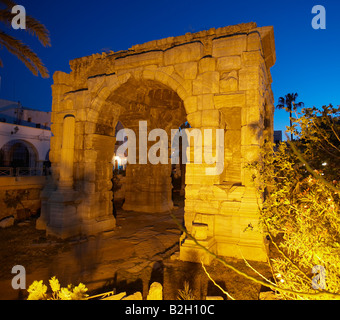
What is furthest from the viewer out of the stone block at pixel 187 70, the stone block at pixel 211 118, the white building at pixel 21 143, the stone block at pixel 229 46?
the white building at pixel 21 143

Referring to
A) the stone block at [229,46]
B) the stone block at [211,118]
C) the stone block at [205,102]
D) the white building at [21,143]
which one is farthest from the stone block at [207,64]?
the white building at [21,143]

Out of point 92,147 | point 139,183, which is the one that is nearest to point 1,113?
point 139,183

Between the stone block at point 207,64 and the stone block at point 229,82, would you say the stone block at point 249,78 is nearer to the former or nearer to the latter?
the stone block at point 229,82

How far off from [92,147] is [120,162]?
19749 millimetres

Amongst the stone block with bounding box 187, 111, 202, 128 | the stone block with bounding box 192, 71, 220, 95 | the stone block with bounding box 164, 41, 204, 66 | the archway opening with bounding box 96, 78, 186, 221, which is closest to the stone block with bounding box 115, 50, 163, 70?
the stone block with bounding box 164, 41, 204, 66

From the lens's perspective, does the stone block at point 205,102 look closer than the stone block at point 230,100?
No

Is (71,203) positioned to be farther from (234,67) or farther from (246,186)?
(234,67)

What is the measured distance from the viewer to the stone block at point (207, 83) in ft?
17.3

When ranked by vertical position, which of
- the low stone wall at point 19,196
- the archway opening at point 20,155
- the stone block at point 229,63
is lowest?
the low stone wall at point 19,196

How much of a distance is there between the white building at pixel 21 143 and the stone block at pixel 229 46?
14049 millimetres

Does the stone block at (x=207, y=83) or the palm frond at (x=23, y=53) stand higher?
the palm frond at (x=23, y=53)

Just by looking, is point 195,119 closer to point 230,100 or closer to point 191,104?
point 191,104

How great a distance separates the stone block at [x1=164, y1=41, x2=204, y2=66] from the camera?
546 cm

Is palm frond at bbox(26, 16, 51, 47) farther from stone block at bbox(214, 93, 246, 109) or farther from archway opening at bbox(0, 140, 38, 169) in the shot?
archway opening at bbox(0, 140, 38, 169)
